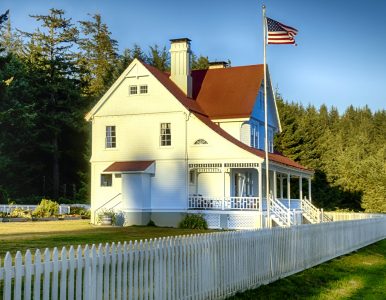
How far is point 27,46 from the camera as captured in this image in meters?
68.2

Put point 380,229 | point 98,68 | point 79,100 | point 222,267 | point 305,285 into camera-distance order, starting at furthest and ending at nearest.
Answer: point 98,68 → point 79,100 → point 380,229 → point 305,285 → point 222,267

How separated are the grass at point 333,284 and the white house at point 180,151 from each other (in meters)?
12.7

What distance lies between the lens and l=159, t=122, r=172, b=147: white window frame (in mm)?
33500

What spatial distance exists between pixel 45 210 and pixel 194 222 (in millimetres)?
12189

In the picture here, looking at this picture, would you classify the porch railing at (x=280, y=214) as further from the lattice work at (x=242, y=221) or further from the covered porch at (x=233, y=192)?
the lattice work at (x=242, y=221)

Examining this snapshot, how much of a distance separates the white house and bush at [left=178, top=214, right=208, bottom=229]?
40cm

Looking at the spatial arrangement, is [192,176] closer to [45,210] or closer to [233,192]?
[233,192]

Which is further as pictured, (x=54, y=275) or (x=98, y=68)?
(x=98, y=68)

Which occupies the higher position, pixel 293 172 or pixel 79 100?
pixel 79 100

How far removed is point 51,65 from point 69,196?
48.2 ft

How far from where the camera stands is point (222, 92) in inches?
1453

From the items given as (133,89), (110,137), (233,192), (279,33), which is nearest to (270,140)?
(233,192)

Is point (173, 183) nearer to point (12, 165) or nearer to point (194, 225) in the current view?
point (194, 225)

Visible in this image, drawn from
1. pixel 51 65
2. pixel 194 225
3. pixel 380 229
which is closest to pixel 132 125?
pixel 194 225
